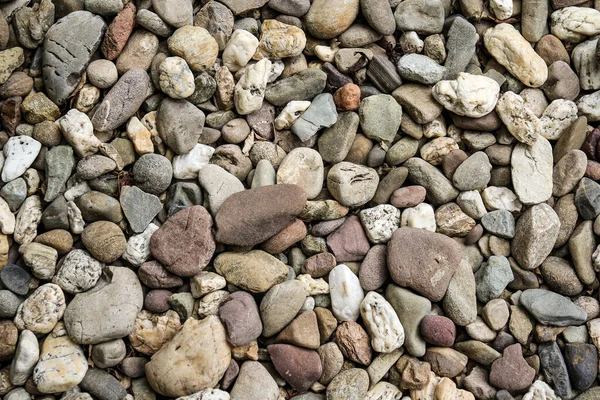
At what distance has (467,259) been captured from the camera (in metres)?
1.73

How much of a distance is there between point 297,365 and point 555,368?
2.37 ft

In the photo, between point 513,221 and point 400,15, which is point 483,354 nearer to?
point 513,221

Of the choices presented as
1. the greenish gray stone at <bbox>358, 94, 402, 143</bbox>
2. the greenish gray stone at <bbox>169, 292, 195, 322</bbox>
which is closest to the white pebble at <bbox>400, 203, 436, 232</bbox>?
the greenish gray stone at <bbox>358, 94, 402, 143</bbox>

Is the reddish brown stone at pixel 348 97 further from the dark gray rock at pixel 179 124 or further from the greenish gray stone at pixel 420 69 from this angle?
the dark gray rock at pixel 179 124

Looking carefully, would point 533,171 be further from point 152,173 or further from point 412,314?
point 152,173

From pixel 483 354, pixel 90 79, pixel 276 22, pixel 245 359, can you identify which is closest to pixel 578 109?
pixel 483 354

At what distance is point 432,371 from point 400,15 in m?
1.06

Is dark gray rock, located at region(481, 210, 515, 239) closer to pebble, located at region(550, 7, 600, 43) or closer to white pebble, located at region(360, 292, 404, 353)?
white pebble, located at region(360, 292, 404, 353)

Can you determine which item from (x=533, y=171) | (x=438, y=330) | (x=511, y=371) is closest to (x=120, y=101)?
(x=438, y=330)

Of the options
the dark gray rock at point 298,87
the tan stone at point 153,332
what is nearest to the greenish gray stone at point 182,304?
the tan stone at point 153,332

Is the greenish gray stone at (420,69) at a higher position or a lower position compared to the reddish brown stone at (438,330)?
higher

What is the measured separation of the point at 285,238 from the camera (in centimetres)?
167

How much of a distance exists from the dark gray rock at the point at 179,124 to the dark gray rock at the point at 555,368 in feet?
3.83

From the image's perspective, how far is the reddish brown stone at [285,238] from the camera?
1668 mm
